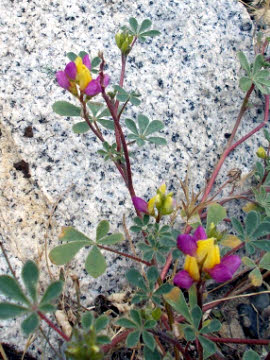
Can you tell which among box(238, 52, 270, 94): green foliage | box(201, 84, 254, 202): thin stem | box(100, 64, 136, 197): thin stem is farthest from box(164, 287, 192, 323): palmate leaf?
box(238, 52, 270, 94): green foliage

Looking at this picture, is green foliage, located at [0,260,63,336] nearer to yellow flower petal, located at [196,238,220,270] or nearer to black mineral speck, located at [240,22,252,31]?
yellow flower petal, located at [196,238,220,270]

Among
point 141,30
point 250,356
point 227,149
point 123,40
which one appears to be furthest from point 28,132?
point 250,356

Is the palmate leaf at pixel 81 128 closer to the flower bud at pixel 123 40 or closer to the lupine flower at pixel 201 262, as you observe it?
the flower bud at pixel 123 40

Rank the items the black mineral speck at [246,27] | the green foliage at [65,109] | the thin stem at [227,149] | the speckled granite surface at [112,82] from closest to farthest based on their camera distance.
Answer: the green foliage at [65,109], the speckled granite surface at [112,82], the thin stem at [227,149], the black mineral speck at [246,27]

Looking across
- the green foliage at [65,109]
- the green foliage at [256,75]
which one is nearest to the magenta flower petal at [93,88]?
the green foliage at [65,109]

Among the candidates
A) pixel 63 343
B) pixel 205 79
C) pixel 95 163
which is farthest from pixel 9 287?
pixel 205 79

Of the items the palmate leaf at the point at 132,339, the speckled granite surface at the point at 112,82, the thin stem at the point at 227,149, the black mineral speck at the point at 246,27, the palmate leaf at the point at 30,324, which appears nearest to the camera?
the palmate leaf at the point at 30,324
